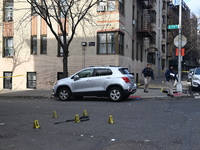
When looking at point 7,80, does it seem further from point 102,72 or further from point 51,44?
point 102,72

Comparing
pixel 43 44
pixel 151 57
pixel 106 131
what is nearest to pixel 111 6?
pixel 43 44

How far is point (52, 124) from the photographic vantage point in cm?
718

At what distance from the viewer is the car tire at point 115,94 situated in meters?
11.8

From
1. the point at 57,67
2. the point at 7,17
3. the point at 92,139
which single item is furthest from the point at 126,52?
the point at 92,139

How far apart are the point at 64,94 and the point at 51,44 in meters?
8.27

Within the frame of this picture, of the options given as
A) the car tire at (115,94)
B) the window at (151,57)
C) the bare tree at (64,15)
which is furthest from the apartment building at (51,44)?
the window at (151,57)

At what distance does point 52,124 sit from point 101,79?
521 centimetres

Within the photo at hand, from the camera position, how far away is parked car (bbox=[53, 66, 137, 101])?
11.8 m

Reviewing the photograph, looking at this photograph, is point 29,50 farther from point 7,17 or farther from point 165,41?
point 165,41

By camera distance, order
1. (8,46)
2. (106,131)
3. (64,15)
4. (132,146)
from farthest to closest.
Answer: (8,46), (64,15), (106,131), (132,146)

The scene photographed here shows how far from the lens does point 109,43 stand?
1850 centimetres

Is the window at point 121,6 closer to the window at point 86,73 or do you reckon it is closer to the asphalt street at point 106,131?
the window at point 86,73

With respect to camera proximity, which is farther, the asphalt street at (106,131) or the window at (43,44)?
the window at (43,44)

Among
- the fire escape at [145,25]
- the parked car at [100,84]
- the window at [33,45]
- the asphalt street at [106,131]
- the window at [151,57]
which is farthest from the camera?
the window at [151,57]
